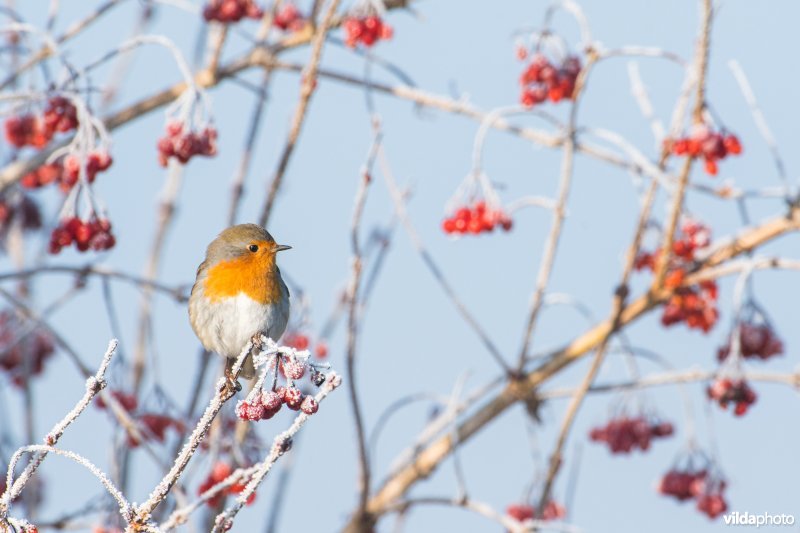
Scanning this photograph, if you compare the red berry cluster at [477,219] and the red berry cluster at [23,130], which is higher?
the red berry cluster at [23,130]

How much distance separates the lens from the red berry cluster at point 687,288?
4258mm

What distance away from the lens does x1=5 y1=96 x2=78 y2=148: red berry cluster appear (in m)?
3.94

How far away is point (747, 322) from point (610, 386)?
0.53 metres

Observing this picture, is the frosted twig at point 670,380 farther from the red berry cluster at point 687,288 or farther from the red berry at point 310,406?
the red berry at point 310,406

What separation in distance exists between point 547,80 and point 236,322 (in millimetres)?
1498

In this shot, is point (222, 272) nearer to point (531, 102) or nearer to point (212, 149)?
point (212, 149)

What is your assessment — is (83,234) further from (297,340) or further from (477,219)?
(477,219)

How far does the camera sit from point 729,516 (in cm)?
455

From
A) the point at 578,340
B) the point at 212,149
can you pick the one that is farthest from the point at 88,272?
the point at 578,340

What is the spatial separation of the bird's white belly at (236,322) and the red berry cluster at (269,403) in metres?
1.27

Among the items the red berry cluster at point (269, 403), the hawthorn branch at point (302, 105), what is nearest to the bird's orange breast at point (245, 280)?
the hawthorn branch at point (302, 105)

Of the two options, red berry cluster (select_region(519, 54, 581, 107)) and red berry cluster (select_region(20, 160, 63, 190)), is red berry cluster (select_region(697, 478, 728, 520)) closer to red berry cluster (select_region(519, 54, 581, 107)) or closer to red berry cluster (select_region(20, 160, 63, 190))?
red berry cluster (select_region(519, 54, 581, 107))

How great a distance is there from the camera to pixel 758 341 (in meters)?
4.24

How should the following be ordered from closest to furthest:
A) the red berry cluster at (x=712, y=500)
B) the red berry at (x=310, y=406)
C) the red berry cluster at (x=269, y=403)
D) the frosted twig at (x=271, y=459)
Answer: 1. the frosted twig at (x=271, y=459)
2. the red berry at (x=310, y=406)
3. the red berry cluster at (x=269, y=403)
4. the red berry cluster at (x=712, y=500)
